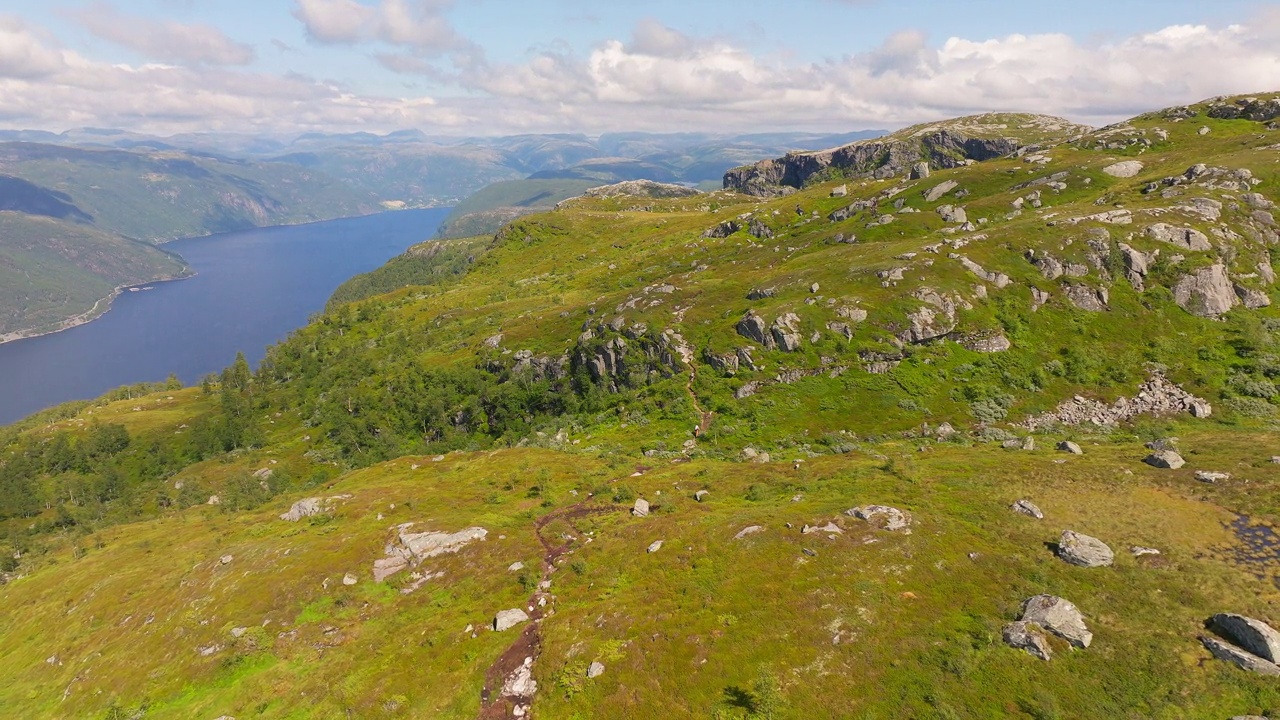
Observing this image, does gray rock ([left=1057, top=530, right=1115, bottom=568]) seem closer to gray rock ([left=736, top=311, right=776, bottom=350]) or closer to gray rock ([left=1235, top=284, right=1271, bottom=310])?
gray rock ([left=736, top=311, right=776, bottom=350])

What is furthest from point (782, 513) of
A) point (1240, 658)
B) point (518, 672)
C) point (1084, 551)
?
point (1240, 658)

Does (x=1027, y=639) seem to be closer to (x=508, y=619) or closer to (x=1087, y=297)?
(x=508, y=619)

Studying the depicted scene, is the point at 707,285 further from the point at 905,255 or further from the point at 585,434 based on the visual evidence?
the point at 585,434

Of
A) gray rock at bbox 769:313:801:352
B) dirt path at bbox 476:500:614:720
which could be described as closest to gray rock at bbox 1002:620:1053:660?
dirt path at bbox 476:500:614:720

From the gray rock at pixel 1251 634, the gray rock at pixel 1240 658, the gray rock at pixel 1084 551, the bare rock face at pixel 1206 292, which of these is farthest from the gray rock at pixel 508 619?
the bare rock face at pixel 1206 292

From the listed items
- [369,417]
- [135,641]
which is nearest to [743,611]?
[135,641]

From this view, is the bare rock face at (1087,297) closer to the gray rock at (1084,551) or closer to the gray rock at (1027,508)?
the gray rock at (1027,508)
